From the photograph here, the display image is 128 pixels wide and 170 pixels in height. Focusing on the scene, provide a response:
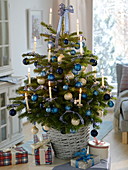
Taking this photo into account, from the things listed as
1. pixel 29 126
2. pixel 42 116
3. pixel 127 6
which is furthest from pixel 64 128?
pixel 127 6

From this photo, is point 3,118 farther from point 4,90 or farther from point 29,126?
point 29,126

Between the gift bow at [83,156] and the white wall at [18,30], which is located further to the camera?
the white wall at [18,30]

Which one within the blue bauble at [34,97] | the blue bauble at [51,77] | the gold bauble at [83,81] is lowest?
the blue bauble at [34,97]

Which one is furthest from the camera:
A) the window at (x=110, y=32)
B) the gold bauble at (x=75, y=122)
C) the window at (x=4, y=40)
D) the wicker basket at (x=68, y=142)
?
the window at (x=110, y=32)

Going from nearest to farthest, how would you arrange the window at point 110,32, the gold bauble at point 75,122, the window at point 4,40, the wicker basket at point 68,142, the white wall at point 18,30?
the gold bauble at point 75,122 → the wicker basket at point 68,142 → the window at point 4,40 → the white wall at point 18,30 → the window at point 110,32

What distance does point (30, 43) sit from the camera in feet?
18.9

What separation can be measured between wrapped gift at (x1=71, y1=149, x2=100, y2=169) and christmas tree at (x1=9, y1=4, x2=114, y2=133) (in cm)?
19

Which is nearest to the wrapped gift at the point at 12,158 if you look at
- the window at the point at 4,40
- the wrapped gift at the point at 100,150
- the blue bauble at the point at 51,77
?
the wrapped gift at the point at 100,150

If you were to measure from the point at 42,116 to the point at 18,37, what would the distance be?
299 cm

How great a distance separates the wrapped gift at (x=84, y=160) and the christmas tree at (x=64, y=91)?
7.5 inches

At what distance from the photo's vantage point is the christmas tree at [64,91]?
2.57 m

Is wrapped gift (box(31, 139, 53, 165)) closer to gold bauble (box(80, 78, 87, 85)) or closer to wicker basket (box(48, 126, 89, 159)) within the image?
wicker basket (box(48, 126, 89, 159))

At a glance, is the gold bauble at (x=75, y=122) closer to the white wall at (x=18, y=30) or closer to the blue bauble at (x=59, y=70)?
the blue bauble at (x=59, y=70)

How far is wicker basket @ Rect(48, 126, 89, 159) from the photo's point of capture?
2.63 metres
